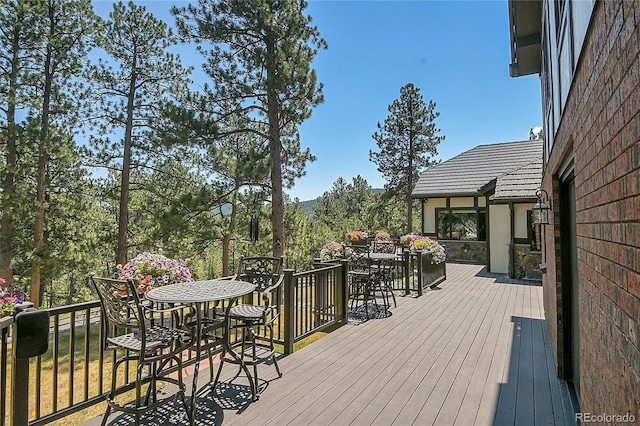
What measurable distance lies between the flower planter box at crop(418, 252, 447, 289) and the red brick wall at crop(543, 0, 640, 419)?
5.84 m

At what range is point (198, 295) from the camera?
2955 mm

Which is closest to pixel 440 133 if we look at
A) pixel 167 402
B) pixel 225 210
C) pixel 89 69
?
pixel 225 210

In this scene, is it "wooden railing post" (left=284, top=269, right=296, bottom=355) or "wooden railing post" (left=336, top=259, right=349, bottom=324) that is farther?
"wooden railing post" (left=336, top=259, right=349, bottom=324)

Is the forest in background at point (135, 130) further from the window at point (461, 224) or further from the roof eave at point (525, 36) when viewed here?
the roof eave at point (525, 36)

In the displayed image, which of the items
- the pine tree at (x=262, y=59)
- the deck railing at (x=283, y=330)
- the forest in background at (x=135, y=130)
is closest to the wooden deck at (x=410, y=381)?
the deck railing at (x=283, y=330)

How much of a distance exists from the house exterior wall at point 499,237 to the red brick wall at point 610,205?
10317 millimetres

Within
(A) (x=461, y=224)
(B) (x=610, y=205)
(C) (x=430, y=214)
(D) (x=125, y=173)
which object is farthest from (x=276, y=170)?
(B) (x=610, y=205)

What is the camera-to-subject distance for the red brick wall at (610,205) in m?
1.13

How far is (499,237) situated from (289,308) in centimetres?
986

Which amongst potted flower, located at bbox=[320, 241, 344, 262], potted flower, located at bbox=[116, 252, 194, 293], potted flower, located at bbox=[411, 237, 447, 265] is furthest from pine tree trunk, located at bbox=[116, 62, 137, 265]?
potted flower, located at bbox=[411, 237, 447, 265]

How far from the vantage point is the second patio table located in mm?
2760

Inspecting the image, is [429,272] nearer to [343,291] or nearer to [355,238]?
[355,238]

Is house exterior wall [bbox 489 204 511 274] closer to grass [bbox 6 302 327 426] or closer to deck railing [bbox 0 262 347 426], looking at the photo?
deck railing [bbox 0 262 347 426]

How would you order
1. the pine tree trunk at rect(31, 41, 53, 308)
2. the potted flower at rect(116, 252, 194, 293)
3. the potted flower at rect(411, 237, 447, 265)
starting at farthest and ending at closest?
1. the pine tree trunk at rect(31, 41, 53, 308)
2. the potted flower at rect(411, 237, 447, 265)
3. the potted flower at rect(116, 252, 194, 293)
